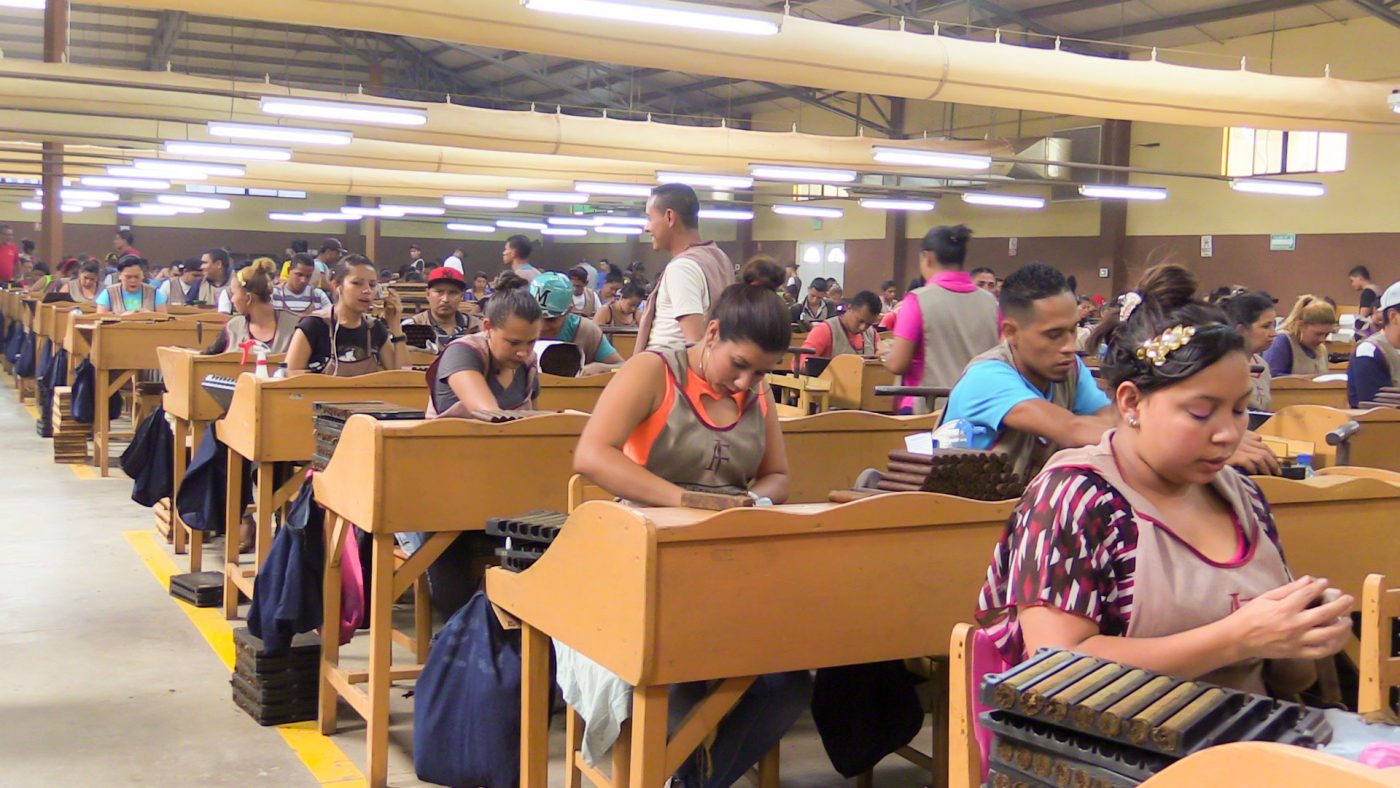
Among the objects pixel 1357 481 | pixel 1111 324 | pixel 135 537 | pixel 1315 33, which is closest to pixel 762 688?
pixel 1111 324

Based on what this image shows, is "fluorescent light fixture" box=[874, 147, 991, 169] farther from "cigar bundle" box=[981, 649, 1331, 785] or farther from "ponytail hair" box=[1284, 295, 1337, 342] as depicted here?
"cigar bundle" box=[981, 649, 1331, 785]

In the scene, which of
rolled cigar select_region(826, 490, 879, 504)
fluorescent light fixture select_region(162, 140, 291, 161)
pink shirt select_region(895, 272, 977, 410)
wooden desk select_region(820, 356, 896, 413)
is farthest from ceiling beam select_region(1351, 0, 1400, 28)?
rolled cigar select_region(826, 490, 879, 504)

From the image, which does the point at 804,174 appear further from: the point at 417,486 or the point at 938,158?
the point at 417,486

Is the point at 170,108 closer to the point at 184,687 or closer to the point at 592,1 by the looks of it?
the point at 592,1

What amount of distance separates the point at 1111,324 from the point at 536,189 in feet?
56.3

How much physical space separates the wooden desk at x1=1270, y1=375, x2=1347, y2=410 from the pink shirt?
1.88 metres

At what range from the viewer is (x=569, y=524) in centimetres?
234

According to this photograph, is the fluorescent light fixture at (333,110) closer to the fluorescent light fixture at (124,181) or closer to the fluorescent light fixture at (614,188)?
the fluorescent light fixture at (614,188)

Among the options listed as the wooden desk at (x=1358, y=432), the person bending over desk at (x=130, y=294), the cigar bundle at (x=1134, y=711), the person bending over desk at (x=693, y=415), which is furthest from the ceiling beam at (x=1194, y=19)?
the cigar bundle at (x=1134, y=711)

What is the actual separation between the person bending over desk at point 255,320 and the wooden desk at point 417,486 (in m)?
2.93

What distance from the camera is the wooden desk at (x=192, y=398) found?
18.1 feet

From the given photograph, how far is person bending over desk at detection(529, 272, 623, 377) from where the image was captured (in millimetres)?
5523

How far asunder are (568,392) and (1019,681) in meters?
4.11

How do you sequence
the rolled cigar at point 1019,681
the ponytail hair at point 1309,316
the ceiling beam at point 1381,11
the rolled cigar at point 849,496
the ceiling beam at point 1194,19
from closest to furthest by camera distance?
the rolled cigar at point 1019,681
the rolled cigar at point 849,496
the ponytail hair at point 1309,316
the ceiling beam at point 1381,11
the ceiling beam at point 1194,19
